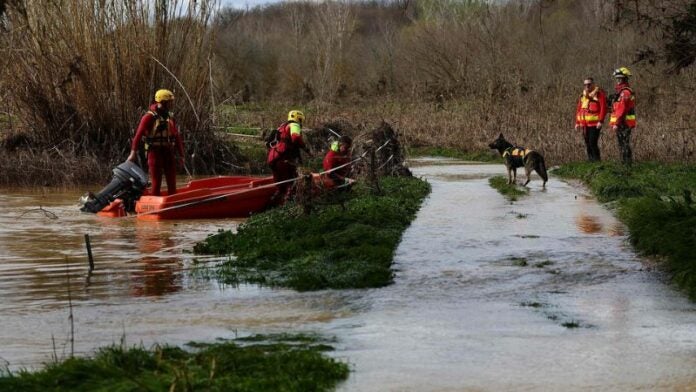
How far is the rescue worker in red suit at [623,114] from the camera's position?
71.7ft

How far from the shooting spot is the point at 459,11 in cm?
3719

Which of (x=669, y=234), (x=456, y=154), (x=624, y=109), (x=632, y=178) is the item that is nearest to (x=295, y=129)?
(x=632, y=178)

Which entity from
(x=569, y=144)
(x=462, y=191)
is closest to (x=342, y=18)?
(x=569, y=144)

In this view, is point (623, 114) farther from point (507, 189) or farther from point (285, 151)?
point (285, 151)

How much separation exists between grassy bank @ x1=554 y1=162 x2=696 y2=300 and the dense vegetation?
153cm

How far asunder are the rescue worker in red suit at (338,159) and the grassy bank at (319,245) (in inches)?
58.0

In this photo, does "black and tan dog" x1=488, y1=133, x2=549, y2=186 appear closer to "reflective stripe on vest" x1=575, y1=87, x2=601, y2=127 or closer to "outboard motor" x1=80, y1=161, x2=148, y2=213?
"reflective stripe on vest" x1=575, y1=87, x2=601, y2=127

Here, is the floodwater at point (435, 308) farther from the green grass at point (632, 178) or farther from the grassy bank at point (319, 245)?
the green grass at point (632, 178)

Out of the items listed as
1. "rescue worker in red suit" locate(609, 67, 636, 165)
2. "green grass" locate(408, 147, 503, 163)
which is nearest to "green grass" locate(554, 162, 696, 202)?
"rescue worker in red suit" locate(609, 67, 636, 165)

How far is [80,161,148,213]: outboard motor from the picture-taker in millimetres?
17312

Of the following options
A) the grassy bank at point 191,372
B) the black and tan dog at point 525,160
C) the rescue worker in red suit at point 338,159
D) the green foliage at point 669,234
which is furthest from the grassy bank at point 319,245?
the black and tan dog at point 525,160

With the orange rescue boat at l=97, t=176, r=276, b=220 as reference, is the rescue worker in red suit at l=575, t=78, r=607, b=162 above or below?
above

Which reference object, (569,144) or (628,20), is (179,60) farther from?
(628,20)

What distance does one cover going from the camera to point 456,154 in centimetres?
3089
